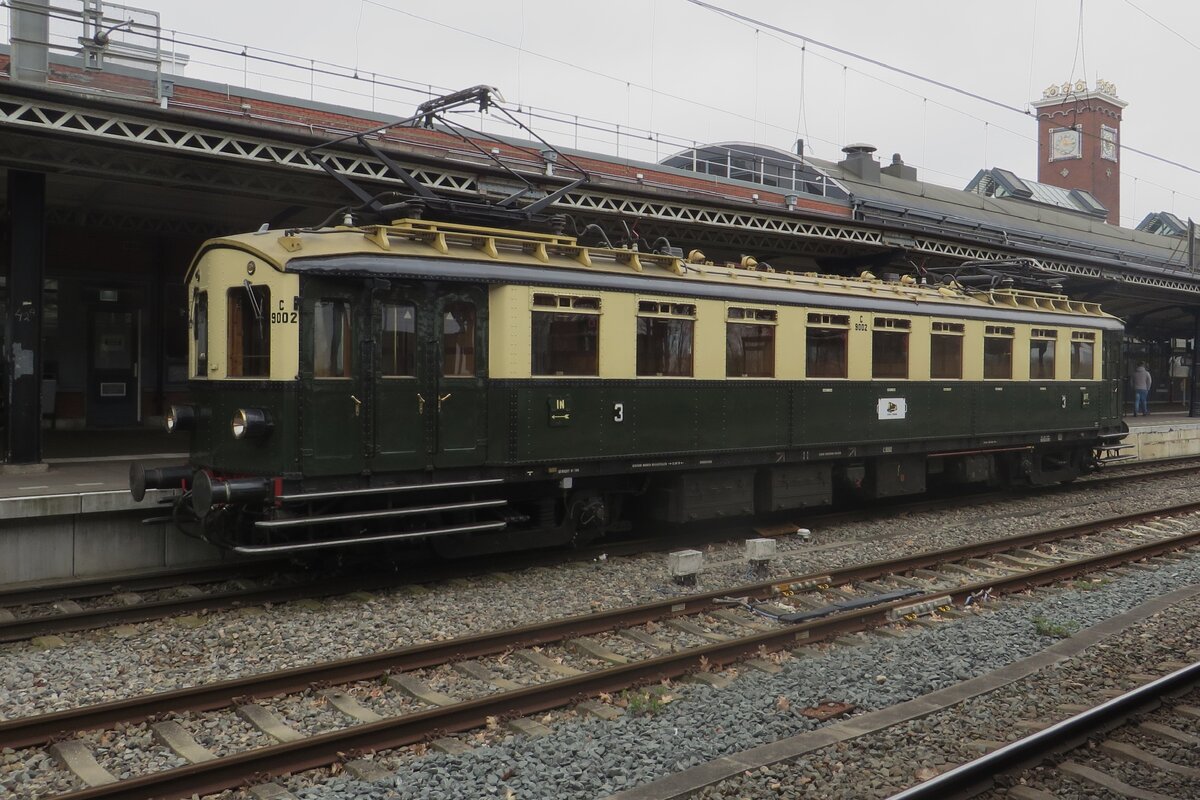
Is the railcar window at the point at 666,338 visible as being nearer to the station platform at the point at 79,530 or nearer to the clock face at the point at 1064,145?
the station platform at the point at 79,530

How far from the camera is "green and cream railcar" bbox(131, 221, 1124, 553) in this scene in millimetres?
8500

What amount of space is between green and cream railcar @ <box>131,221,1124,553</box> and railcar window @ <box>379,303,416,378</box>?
0.01 m

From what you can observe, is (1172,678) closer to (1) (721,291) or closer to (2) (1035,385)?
(1) (721,291)

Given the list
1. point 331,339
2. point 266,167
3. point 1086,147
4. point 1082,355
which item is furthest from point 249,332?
point 1086,147

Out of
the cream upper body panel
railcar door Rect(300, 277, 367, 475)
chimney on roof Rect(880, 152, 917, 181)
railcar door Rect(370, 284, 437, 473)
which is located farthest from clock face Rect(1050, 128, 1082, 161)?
railcar door Rect(300, 277, 367, 475)

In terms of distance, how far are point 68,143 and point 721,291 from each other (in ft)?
25.7

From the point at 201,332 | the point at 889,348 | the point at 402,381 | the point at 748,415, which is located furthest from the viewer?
the point at 889,348

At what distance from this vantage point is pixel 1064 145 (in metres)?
77.2

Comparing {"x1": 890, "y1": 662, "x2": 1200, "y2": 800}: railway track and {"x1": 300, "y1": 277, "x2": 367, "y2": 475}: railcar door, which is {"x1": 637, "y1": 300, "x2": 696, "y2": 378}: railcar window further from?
{"x1": 890, "y1": 662, "x2": 1200, "y2": 800}: railway track

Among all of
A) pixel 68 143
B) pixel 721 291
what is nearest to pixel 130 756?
pixel 721 291

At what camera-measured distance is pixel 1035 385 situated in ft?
51.6

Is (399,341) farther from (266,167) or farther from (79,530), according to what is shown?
(266,167)

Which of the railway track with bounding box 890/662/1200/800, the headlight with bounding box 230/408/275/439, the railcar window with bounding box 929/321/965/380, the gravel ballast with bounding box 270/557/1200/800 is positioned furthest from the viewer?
the railcar window with bounding box 929/321/965/380

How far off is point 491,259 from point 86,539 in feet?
16.2
